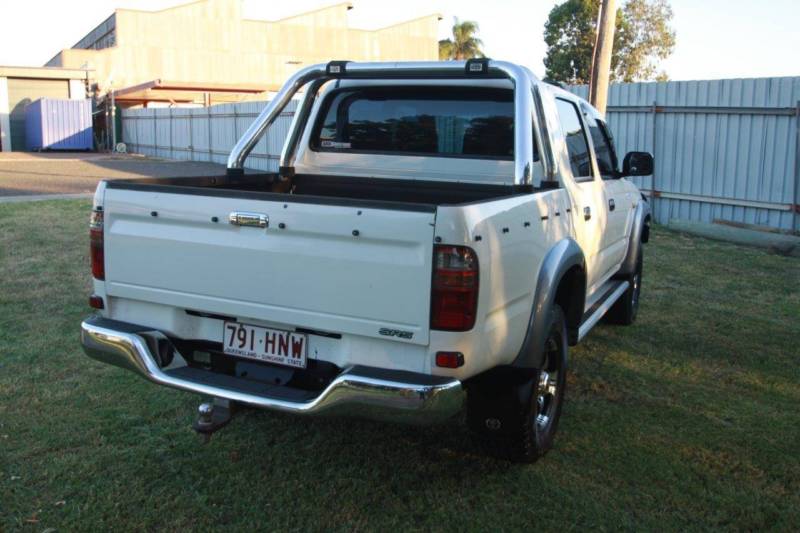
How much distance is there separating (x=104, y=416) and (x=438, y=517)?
2073 millimetres

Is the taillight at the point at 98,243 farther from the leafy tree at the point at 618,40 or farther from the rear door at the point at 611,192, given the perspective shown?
the leafy tree at the point at 618,40

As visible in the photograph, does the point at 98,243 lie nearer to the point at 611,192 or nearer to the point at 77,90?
the point at 611,192

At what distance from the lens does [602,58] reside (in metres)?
11.6

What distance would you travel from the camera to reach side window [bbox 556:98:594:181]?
478cm

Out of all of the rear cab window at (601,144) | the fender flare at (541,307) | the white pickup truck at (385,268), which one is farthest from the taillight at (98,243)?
the rear cab window at (601,144)

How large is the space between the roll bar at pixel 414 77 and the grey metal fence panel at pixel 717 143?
26.6ft

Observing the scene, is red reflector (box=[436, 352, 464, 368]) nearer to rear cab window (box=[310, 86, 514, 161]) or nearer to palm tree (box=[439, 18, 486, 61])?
rear cab window (box=[310, 86, 514, 161])

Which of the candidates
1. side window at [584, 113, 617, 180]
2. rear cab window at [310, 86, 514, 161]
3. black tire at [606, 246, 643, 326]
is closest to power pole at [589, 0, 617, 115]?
black tire at [606, 246, 643, 326]

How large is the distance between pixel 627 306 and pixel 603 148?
1357mm

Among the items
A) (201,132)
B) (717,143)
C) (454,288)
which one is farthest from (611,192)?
(201,132)

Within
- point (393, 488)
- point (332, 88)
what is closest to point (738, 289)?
point (332, 88)

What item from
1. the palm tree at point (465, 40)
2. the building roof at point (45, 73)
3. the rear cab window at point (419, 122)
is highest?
the palm tree at point (465, 40)

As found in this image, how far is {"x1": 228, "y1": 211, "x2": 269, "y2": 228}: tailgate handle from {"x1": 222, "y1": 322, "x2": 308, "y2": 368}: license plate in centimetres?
48

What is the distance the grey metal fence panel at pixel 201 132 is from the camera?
2278 centimetres
